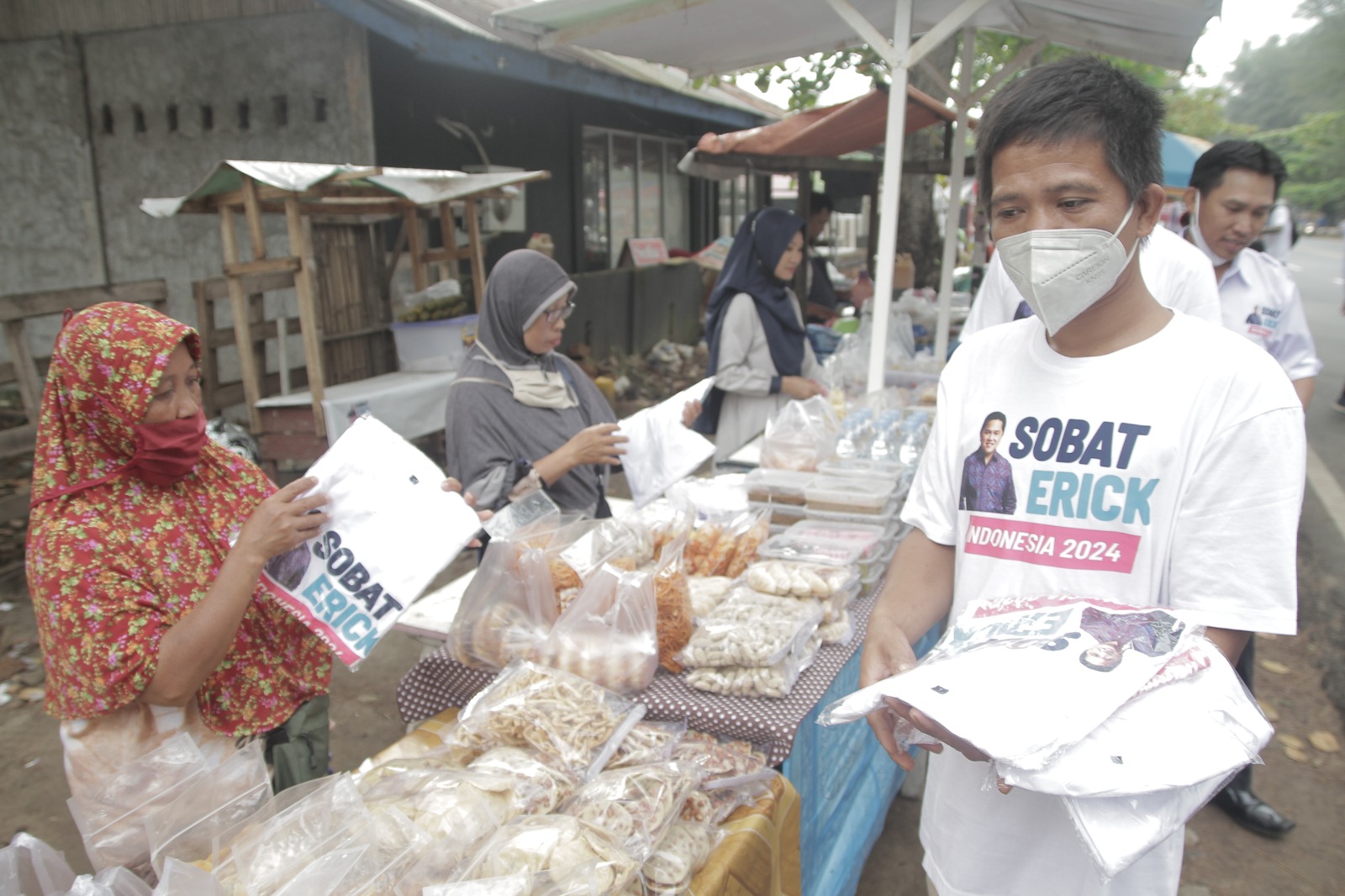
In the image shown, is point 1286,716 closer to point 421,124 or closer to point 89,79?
point 421,124

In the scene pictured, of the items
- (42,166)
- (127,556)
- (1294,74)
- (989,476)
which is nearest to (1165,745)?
(989,476)

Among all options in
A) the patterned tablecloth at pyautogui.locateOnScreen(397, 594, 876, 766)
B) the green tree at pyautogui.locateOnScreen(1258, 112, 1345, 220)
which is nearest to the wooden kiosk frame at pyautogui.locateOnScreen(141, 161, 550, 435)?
the patterned tablecloth at pyautogui.locateOnScreen(397, 594, 876, 766)

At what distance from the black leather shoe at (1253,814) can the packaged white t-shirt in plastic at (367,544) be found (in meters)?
2.96

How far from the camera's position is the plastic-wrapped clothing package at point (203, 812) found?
1414 mm

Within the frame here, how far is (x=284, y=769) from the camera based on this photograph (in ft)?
6.75

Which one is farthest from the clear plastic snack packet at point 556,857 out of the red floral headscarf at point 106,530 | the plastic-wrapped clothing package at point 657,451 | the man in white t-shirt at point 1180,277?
the man in white t-shirt at point 1180,277

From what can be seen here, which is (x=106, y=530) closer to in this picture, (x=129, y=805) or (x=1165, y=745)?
(x=129, y=805)

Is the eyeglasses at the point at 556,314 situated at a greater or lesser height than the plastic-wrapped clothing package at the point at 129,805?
greater

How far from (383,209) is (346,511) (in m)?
5.66

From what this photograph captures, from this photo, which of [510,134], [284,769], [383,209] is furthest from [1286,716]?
[510,134]

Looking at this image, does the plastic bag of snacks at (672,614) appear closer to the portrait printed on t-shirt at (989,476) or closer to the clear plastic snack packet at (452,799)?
the clear plastic snack packet at (452,799)

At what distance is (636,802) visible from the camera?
154 centimetres

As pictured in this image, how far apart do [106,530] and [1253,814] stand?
374cm

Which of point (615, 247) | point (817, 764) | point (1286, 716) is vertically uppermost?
point (615, 247)
